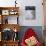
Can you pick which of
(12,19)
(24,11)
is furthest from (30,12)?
(12,19)

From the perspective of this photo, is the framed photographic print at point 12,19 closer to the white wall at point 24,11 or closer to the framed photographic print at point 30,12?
the white wall at point 24,11

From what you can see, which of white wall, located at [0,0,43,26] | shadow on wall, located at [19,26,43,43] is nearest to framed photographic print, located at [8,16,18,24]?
white wall, located at [0,0,43,26]

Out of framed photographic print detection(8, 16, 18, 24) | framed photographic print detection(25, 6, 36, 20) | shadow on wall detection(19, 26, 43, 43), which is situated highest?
framed photographic print detection(25, 6, 36, 20)

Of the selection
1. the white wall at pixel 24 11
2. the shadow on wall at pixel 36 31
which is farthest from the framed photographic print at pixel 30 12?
the shadow on wall at pixel 36 31

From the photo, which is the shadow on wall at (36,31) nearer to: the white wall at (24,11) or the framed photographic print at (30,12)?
the white wall at (24,11)

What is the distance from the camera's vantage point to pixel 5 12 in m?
4.78

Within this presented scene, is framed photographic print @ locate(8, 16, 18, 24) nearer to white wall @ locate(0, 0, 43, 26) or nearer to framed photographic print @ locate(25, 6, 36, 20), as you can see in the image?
white wall @ locate(0, 0, 43, 26)

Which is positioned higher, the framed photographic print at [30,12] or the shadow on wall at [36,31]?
the framed photographic print at [30,12]

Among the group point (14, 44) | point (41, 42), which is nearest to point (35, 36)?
point (41, 42)

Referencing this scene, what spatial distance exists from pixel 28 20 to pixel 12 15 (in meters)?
0.51

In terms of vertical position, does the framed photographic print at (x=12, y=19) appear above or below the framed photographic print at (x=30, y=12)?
below

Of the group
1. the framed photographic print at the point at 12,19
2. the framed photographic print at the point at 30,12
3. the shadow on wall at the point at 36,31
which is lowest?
the shadow on wall at the point at 36,31

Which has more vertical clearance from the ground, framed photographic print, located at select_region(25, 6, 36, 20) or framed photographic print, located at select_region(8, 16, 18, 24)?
framed photographic print, located at select_region(25, 6, 36, 20)

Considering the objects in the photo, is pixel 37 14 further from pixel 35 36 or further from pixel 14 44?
pixel 14 44
